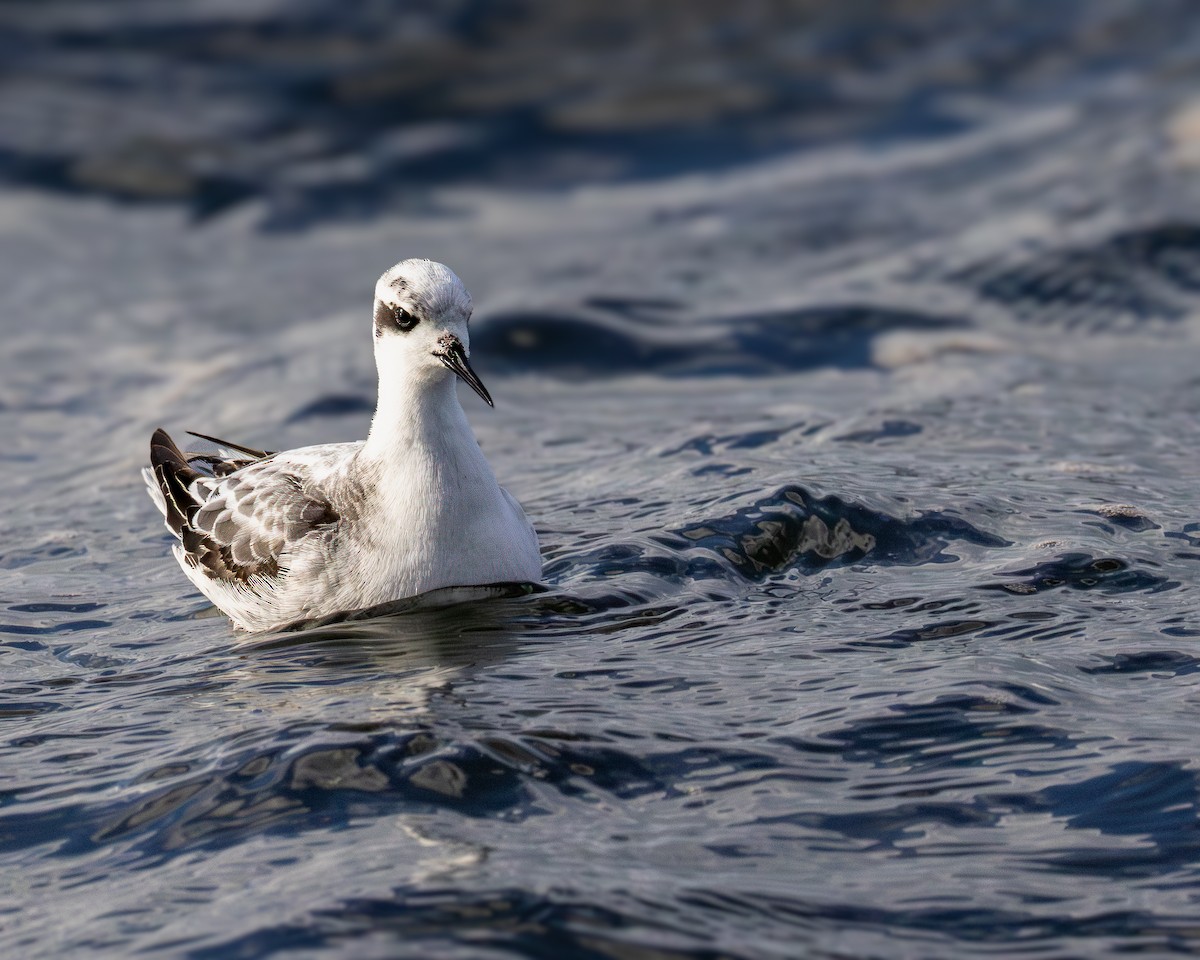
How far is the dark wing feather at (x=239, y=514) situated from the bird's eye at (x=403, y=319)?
951 millimetres

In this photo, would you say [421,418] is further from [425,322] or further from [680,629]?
[680,629]

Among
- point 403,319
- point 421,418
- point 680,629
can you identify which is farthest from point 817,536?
point 403,319

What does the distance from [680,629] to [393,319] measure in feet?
6.08

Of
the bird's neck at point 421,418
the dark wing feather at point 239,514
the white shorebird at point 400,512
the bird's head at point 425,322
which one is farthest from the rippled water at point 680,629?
the bird's head at point 425,322

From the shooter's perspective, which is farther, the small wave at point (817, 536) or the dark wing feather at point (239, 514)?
the small wave at point (817, 536)

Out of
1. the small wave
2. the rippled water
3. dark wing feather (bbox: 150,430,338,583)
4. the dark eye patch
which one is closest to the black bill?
the dark eye patch

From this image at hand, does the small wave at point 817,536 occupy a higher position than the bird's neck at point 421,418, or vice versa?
the bird's neck at point 421,418

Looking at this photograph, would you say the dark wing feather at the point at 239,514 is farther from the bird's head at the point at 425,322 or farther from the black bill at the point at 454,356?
the black bill at the point at 454,356

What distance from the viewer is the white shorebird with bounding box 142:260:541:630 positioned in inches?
295

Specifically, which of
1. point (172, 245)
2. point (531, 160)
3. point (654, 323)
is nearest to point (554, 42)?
point (531, 160)

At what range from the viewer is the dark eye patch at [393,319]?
7.50 m

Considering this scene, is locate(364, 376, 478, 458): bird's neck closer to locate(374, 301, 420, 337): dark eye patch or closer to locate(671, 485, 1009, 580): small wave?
locate(374, 301, 420, 337): dark eye patch

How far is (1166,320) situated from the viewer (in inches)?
530

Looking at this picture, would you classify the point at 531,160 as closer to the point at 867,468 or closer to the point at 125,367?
the point at 125,367
